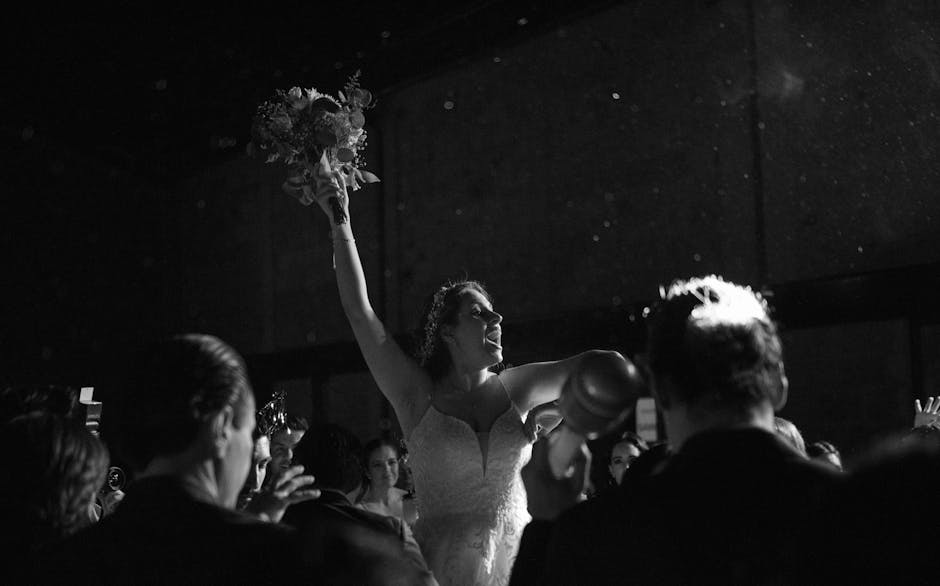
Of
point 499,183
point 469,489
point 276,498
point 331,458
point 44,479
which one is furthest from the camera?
point 499,183

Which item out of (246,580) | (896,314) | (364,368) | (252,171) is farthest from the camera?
(252,171)

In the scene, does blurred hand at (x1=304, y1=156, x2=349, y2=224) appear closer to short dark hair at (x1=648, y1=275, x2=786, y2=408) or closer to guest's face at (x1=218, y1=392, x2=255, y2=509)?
guest's face at (x1=218, y1=392, x2=255, y2=509)

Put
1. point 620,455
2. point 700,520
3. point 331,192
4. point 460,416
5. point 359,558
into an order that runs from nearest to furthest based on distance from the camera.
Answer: point 700,520 → point 359,558 → point 460,416 → point 331,192 → point 620,455

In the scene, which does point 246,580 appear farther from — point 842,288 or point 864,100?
point 864,100

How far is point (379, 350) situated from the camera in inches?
123

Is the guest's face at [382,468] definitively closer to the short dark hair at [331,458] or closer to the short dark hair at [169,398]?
the short dark hair at [331,458]

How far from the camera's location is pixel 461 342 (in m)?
3.25

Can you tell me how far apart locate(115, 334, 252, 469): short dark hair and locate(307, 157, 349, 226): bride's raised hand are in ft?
6.07

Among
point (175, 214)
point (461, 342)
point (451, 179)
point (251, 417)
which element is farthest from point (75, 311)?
point (251, 417)

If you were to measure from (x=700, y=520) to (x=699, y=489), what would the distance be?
0.05 metres

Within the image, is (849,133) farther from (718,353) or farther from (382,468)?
(718,353)

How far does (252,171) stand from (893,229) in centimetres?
993

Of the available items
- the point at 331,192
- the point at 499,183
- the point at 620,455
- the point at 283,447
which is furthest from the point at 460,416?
the point at 499,183

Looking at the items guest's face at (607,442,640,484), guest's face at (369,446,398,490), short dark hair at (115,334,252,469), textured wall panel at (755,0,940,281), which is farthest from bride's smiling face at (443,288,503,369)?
textured wall panel at (755,0,940,281)
